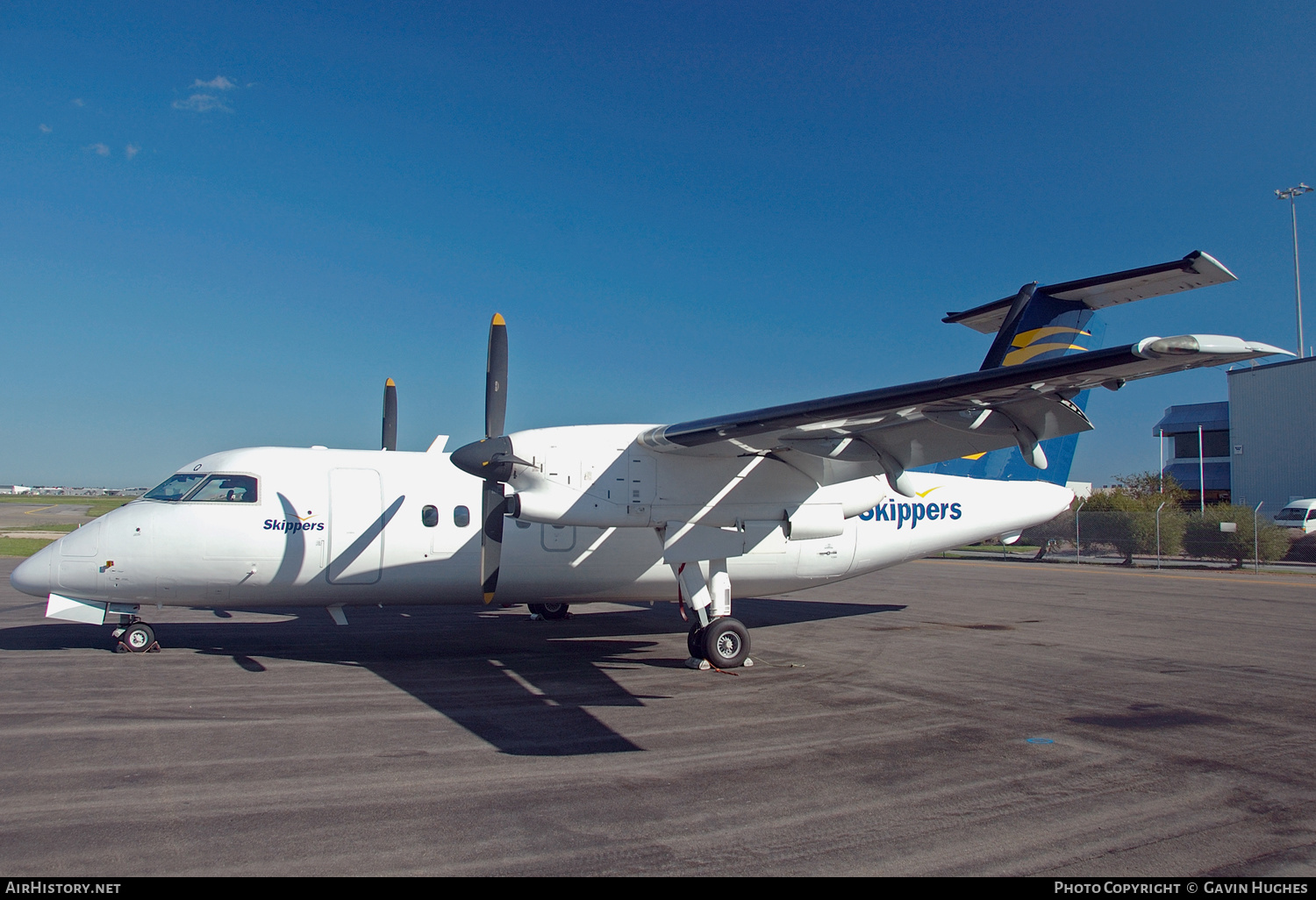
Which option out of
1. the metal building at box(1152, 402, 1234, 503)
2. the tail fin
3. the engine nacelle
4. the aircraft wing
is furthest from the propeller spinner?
the metal building at box(1152, 402, 1234, 503)

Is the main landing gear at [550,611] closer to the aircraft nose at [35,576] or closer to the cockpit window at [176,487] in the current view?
the cockpit window at [176,487]

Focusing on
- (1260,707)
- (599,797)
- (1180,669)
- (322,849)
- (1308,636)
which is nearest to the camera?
(322,849)

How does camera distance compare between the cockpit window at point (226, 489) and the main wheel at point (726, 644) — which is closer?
the main wheel at point (726, 644)

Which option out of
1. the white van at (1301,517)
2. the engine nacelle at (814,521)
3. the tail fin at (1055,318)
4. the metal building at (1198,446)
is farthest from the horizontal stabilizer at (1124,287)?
the metal building at (1198,446)

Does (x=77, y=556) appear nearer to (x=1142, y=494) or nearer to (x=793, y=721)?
(x=793, y=721)

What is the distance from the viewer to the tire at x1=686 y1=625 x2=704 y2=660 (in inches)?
397

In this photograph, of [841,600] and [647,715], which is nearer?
[647,715]

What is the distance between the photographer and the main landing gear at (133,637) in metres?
10.5

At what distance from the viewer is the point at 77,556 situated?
9.93 metres

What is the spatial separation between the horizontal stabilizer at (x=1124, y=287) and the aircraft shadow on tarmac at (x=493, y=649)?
6.21 meters

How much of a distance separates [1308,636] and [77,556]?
719 inches

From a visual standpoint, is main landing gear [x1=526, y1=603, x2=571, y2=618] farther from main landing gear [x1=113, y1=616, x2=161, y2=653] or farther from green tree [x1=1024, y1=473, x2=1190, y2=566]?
green tree [x1=1024, y1=473, x2=1190, y2=566]

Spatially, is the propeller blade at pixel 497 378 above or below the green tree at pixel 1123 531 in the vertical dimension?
above

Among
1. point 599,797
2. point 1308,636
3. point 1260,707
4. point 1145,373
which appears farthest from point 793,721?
point 1308,636
